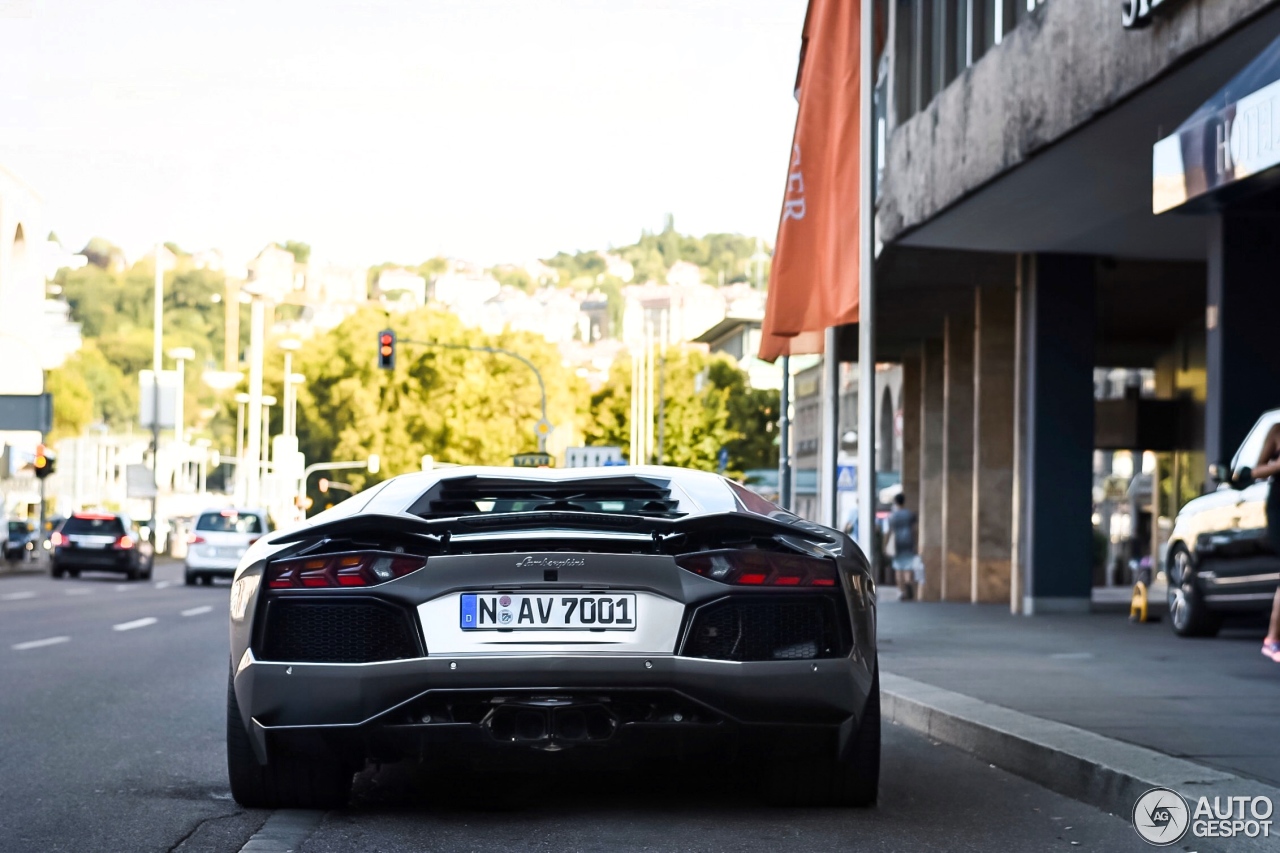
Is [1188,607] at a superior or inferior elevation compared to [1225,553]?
inferior

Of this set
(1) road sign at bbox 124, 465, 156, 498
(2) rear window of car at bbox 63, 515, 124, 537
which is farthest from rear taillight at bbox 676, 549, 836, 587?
(1) road sign at bbox 124, 465, 156, 498

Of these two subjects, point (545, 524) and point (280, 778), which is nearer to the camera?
point (545, 524)

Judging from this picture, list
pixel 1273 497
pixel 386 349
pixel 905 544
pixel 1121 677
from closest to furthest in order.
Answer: pixel 1121 677
pixel 1273 497
pixel 905 544
pixel 386 349

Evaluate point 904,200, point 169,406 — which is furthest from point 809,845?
point 169,406

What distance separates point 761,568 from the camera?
5.96 meters

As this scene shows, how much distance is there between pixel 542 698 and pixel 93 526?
35.5 m

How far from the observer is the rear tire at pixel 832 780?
249 inches

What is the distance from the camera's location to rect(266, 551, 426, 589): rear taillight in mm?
5891

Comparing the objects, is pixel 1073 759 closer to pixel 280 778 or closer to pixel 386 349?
pixel 280 778

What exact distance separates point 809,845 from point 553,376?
273 feet

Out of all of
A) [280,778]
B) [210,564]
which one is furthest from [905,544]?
[280,778]

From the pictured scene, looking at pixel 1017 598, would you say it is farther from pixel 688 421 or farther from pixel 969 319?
pixel 688 421

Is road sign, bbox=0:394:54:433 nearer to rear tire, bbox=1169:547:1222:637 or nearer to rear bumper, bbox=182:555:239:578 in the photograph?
rear bumper, bbox=182:555:239:578

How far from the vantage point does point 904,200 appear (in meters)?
20.4
